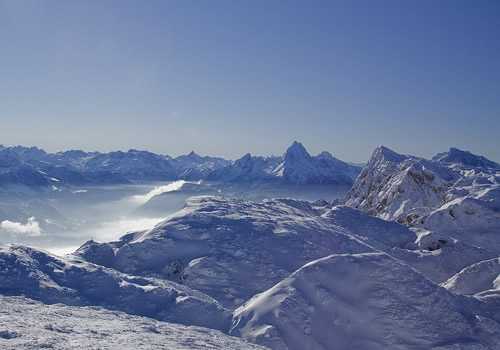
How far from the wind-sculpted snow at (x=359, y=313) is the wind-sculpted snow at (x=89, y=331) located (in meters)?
1.67

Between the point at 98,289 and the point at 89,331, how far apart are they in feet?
13.6

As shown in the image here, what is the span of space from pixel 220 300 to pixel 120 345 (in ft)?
23.9

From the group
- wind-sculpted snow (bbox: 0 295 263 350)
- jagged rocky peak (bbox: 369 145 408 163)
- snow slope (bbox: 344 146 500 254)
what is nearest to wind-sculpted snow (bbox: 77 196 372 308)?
wind-sculpted snow (bbox: 0 295 263 350)

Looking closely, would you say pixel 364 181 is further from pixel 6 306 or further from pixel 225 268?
pixel 6 306

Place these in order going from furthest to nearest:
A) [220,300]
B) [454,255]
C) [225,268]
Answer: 1. [454,255]
2. [225,268]
3. [220,300]

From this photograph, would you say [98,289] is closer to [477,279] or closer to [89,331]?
[89,331]

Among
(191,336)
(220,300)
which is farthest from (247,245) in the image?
(191,336)

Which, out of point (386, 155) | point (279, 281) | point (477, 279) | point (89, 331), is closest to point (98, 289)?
point (89, 331)

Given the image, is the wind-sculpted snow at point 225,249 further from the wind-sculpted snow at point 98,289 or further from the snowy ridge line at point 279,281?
the wind-sculpted snow at point 98,289

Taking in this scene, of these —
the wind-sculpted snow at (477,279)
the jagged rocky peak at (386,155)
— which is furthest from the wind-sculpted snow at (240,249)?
the jagged rocky peak at (386,155)

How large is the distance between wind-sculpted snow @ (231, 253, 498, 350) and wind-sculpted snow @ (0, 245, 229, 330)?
179 centimetres

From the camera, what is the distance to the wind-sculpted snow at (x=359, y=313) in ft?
45.2

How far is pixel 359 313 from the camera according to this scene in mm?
15055

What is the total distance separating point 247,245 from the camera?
72.4 feet
